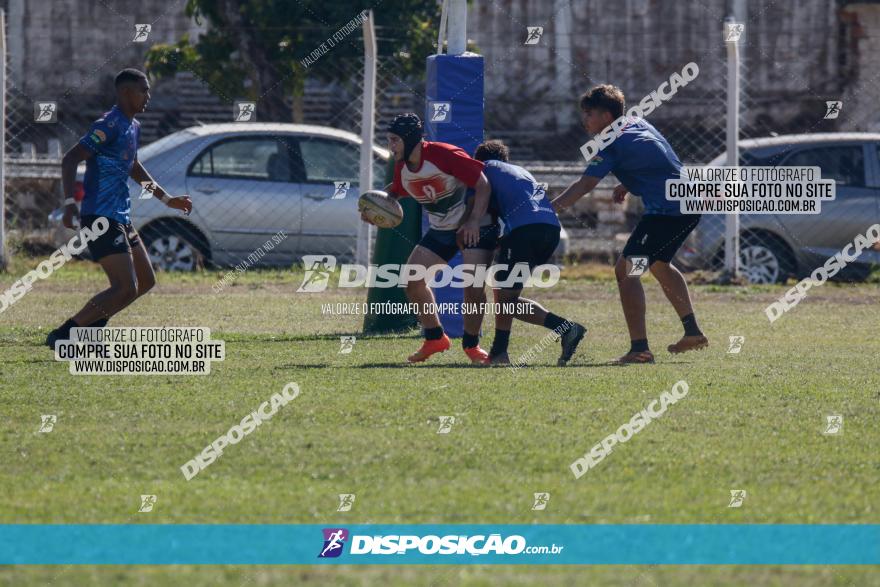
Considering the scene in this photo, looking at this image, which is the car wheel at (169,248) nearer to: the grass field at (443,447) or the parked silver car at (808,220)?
the grass field at (443,447)

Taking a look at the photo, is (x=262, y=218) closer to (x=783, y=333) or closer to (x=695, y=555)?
(x=783, y=333)

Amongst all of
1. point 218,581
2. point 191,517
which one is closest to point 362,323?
point 191,517

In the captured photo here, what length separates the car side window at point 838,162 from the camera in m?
16.3

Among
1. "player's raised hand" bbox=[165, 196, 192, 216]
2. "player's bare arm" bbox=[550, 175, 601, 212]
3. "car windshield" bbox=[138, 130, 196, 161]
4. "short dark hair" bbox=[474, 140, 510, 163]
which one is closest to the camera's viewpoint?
"player's bare arm" bbox=[550, 175, 601, 212]

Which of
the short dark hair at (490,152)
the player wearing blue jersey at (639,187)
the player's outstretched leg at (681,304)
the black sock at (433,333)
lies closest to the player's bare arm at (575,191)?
the player wearing blue jersey at (639,187)

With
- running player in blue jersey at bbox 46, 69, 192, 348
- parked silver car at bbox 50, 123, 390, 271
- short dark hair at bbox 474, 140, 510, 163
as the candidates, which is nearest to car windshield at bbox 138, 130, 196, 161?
parked silver car at bbox 50, 123, 390, 271

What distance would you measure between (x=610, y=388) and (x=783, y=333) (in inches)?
163

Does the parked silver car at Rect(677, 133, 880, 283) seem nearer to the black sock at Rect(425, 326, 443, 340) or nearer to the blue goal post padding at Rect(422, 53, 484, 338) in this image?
the blue goal post padding at Rect(422, 53, 484, 338)

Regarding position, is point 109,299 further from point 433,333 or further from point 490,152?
point 490,152

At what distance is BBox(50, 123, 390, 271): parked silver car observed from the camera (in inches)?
653

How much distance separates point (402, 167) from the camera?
10.2 meters

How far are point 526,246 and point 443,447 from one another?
3.65 meters

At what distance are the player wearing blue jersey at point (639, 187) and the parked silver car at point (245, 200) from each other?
661cm

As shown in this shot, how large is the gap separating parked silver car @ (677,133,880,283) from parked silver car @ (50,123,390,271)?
414 centimetres
